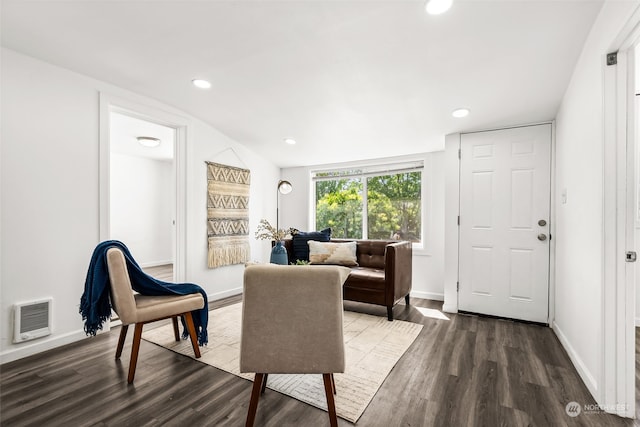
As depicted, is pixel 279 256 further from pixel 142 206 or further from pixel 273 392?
pixel 142 206

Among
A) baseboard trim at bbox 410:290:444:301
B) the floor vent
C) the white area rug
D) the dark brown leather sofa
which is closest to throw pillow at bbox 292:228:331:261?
the dark brown leather sofa

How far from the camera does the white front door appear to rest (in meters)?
3.00

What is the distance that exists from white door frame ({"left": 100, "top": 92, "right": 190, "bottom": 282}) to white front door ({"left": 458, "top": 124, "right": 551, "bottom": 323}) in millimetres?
3293

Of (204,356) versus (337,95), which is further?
(337,95)

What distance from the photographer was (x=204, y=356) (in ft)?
7.38

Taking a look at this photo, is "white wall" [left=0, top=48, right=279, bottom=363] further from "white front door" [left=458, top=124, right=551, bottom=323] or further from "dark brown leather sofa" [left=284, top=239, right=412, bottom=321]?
"white front door" [left=458, top=124, right=551, bottom=323]

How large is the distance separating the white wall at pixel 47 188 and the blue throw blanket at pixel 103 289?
2.06 ft

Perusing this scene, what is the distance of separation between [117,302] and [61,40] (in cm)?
194

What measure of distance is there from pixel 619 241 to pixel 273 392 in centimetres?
216

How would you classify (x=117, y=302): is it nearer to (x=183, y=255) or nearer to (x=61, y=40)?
(x=183, y=255)

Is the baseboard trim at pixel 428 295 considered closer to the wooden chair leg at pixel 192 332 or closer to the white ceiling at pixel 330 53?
the white ceiling at pixel 330 53

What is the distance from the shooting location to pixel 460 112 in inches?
114

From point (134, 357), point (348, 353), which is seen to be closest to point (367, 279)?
point (348, 353)

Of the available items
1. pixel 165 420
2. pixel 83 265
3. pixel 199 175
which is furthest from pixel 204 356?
pixel 199 175
